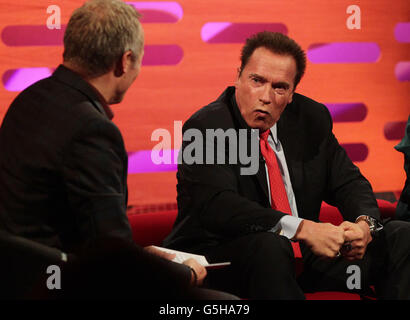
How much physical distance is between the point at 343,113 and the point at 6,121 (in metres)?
2.09

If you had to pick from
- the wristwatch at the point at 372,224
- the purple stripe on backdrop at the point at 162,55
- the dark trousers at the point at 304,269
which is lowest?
the dark trousers at the point at 304,269

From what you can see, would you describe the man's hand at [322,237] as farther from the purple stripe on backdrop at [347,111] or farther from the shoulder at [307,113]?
the purple stripe on backdrop at [347,111]

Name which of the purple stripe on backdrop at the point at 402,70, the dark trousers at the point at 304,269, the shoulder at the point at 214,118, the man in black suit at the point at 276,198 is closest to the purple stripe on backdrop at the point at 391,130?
the purple stripe on backdrop at the point at 402,70

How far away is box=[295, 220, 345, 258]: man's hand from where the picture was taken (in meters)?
1.86

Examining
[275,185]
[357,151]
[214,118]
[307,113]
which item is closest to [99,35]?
[214,118]

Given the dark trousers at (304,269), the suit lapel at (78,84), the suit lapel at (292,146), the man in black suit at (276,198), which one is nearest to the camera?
the suit lapel at (78,84)

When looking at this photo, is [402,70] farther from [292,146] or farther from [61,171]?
[61,171]

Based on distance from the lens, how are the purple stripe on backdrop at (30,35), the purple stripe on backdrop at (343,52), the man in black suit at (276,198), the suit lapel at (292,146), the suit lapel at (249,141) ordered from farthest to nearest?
1. the purple stripe on backdrop at (343,52)
2. the purple stripe on backdrop at (30,35)
3. the suit lapel at (292,146)
4. the suit lapel at (249,141)
5. the man in black suit at (276,198)

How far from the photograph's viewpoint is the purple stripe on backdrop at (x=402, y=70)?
325 centimetres

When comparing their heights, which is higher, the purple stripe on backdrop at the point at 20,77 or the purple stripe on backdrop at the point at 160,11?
the purple stripe on backdrop at the point at 160,11

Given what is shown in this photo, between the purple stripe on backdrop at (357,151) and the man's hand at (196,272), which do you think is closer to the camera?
the man's hand at (196,272)

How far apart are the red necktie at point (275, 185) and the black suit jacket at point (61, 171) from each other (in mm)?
780

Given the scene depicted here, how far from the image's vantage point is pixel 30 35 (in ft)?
9.16
